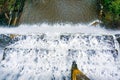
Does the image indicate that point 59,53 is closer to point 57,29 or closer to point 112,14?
point 57,29

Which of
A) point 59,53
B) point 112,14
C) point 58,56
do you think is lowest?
point 58,56

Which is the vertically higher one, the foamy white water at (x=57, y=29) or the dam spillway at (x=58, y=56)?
the foamy white water at (x=57, y=29)

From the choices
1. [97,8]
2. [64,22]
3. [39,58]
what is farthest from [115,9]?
[39,58]

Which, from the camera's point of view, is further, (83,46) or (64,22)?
(64,22)

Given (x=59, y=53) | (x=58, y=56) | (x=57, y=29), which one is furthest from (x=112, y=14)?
(x=58, y=56)

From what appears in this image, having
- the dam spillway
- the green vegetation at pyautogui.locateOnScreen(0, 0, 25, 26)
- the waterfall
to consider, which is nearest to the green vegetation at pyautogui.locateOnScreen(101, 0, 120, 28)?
the waterfall

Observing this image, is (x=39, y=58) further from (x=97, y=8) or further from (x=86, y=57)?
(x=97, y=8)

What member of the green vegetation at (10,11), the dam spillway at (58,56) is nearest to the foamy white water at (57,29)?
the dam spillway at (58,56)

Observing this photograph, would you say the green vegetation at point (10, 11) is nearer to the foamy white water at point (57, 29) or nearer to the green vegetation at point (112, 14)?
the foamy white water at point (57, 29)
